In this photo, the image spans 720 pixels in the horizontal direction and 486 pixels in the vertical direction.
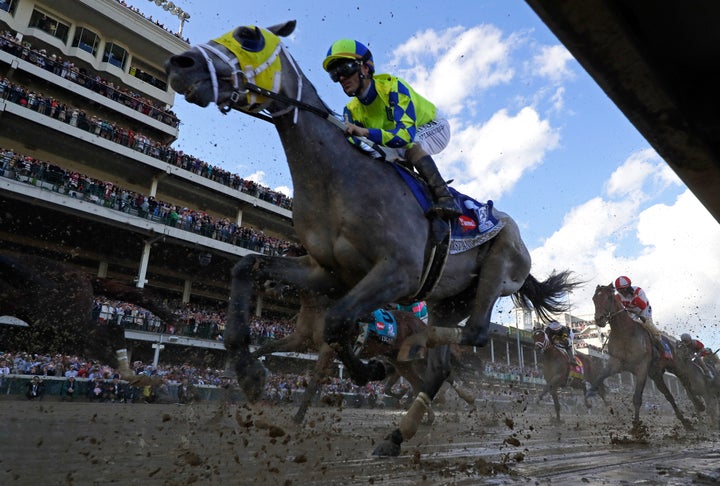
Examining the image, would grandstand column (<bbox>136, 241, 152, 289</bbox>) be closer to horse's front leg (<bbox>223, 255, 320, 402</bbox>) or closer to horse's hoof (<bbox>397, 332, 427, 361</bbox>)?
horse's front leg (<bbox>223, 255, 320, 402</bbox>)

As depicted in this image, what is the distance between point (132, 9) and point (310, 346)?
30335mm

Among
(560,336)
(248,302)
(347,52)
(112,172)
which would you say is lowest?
(248,302)

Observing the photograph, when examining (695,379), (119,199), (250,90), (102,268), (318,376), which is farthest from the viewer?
(102,268)

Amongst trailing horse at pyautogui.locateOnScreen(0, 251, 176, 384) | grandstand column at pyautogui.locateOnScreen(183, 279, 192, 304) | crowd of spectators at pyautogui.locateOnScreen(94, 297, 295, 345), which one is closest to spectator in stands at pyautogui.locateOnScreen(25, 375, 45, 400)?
crowd of spectators at pyautogui.locateOnScreen(94, 297, 295, 345)

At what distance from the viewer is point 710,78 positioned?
2.17 meters

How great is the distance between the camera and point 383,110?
12.8 ft

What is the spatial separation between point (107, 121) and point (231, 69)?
2842cm

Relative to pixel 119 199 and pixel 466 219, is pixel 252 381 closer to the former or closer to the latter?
pixel 466 219

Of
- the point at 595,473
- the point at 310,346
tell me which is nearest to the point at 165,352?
the point at 310,346

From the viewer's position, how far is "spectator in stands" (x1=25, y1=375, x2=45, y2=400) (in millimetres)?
12617

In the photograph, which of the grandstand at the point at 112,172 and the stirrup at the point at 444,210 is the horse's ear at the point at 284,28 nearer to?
the stirrup at the point at 444,210

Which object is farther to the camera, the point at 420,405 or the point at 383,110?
the point at 420,405

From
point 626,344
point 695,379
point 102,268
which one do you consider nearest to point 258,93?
point 626,344

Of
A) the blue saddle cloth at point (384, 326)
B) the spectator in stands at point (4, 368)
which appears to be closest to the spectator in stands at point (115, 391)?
the spectator in stands at point (4, 368)
